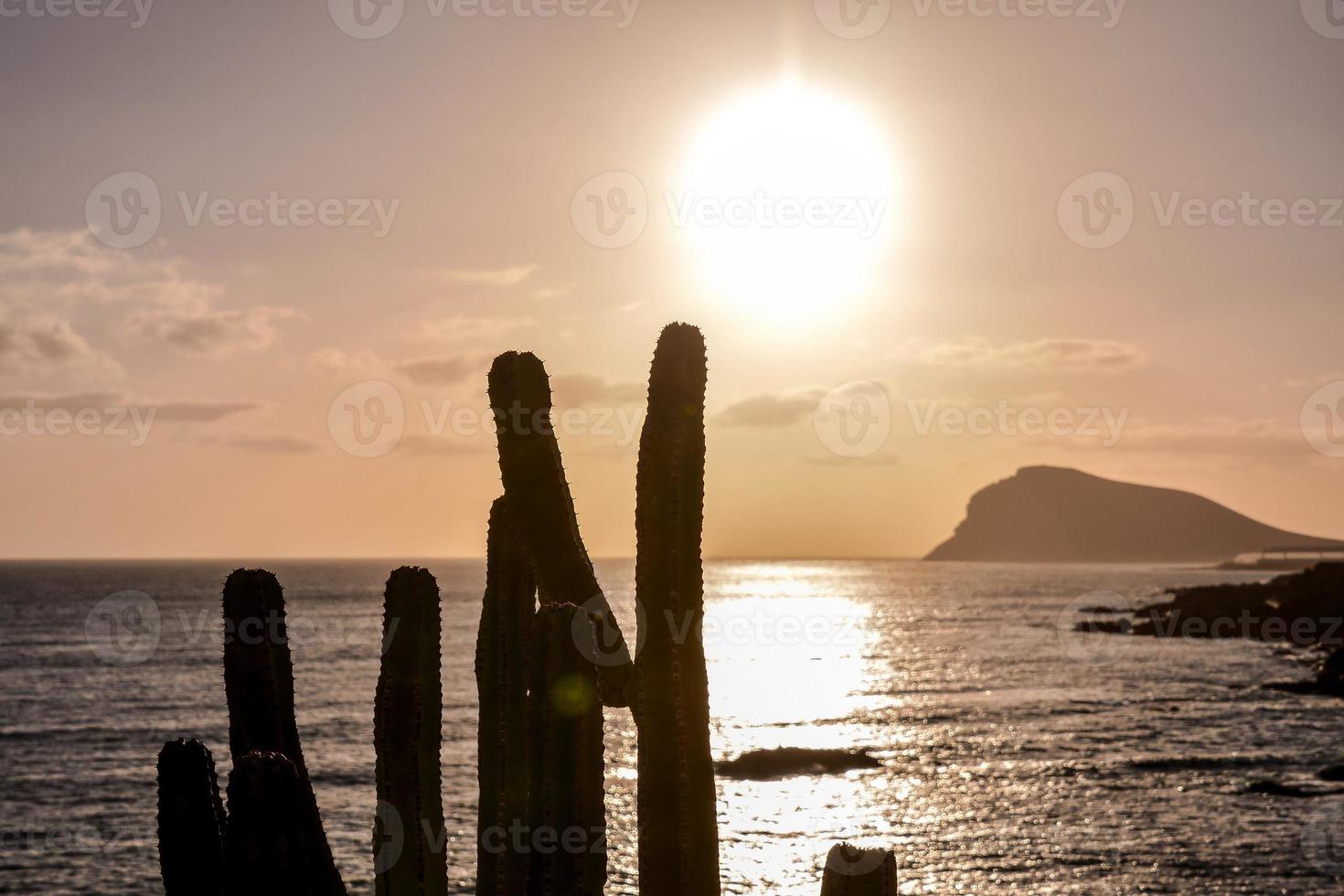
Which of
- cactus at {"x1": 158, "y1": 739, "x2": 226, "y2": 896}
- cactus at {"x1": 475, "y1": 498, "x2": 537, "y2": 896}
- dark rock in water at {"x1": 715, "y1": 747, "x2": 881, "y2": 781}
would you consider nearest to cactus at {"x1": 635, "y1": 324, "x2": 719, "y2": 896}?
cactus at {"x1": 475, "y1": 498, "x2": 537, "y2": 896}

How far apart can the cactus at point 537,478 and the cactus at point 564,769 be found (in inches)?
23.3

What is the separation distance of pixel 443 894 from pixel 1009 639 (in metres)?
110

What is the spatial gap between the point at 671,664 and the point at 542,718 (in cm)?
86

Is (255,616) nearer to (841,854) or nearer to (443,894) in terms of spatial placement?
(443,894)

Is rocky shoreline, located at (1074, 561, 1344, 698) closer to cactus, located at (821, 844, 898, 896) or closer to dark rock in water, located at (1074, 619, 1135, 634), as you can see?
dark rock in water, located at (1074, 619, 1135, 634)

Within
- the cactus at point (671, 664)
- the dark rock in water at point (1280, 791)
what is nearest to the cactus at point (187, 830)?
the cactus at point (671, 664)

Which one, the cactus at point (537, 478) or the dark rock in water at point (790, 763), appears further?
the dark rock in water at point (790, 763)

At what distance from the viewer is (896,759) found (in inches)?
1969

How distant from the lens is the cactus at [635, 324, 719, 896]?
7.53m

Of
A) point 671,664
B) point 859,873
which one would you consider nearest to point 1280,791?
point 671,664

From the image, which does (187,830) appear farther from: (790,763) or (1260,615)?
(1260,615)

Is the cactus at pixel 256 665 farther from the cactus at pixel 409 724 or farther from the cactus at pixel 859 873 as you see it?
the cactus at pixel 859 873

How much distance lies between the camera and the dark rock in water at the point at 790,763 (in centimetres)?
4634

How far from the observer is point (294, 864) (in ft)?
21.9
